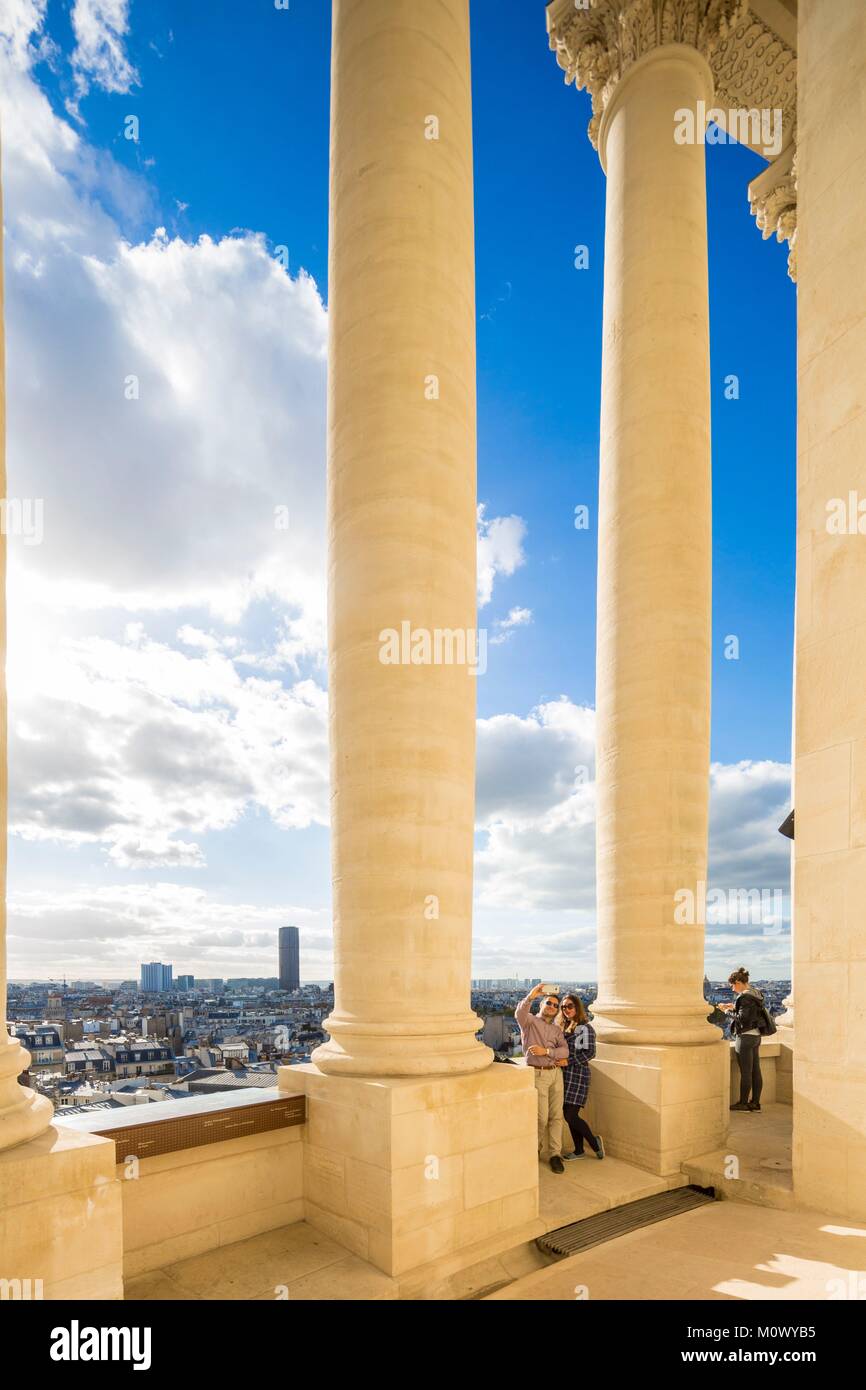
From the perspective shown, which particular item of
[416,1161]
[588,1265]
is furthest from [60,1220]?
[588,1265]

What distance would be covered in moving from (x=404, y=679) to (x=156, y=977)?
9174cm

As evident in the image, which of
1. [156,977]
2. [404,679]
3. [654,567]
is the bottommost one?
[156,977]

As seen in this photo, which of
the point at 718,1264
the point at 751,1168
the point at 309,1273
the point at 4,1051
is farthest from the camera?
the point at 751,1168

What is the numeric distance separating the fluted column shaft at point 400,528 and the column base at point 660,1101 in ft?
52.6

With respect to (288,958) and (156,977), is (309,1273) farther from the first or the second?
(156,977)

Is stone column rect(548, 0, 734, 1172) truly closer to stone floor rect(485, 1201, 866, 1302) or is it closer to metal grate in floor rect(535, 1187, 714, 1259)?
metal grate in floor rect(535, 1187, 714, 1259)

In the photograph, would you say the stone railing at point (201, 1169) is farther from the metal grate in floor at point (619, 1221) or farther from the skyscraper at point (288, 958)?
the skyscraper at point (288, 958)

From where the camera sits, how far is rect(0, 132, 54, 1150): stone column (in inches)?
1054

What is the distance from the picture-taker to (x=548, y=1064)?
46.9 meters

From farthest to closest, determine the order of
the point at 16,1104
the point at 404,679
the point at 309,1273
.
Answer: the point at 404,679, the point at 309,1273, the point at 16,1104

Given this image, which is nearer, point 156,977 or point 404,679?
point 404,679

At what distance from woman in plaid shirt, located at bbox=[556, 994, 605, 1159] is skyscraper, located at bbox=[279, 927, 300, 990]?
48.1 meters

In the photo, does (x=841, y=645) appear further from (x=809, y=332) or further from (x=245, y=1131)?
(x=245, y=1131)

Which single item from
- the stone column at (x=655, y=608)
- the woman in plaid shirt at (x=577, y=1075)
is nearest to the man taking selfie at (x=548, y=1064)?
the woman in plaid shirt at (x=577, y=1075)
